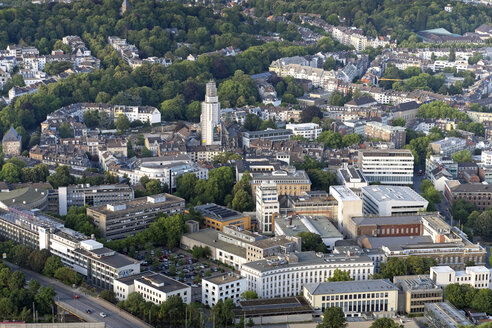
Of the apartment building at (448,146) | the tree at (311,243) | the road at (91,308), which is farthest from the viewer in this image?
the apartment building at (448,146)

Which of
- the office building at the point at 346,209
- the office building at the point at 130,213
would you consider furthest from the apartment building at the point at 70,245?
the office building at the point at 346,209

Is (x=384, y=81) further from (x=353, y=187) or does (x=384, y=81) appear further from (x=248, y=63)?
(x=353, y=187)

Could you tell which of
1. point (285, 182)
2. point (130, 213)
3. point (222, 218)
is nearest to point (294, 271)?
point (222, 218)

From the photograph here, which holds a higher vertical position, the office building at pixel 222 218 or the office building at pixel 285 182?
the office building at pixel 285 182

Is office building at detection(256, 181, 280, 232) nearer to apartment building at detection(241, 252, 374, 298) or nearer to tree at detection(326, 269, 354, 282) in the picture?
apartment building at detection(241, 252, 374, 298)

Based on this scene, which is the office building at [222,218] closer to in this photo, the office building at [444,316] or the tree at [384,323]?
the office building at [444,316]

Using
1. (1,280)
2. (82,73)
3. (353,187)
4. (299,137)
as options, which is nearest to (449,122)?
(299,137)

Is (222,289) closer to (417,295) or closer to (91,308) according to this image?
(91,308)
